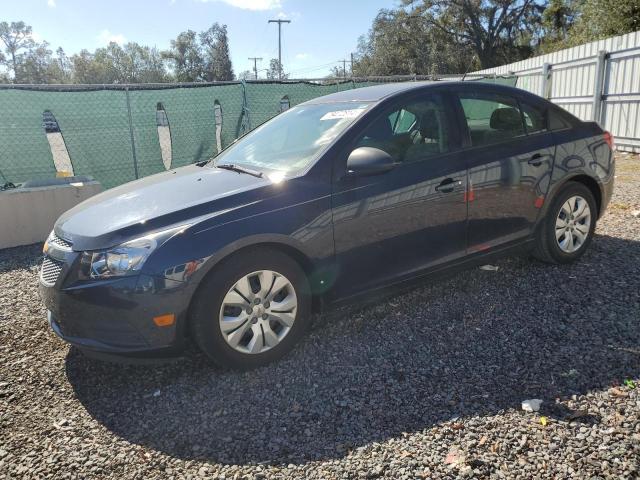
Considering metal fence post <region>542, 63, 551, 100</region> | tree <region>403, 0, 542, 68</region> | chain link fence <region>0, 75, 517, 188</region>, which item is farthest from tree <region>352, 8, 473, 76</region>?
chain link fence <region>0, 75, 517, 188</region>

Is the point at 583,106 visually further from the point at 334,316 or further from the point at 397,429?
the point at 397,429

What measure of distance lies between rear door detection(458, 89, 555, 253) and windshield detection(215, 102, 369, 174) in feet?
3.22

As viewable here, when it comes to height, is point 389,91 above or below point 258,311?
above

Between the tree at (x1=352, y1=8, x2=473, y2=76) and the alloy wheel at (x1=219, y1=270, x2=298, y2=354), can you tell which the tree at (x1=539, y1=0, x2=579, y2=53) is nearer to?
the tree at (x1=352, y1=8, x2=473, y2=76)

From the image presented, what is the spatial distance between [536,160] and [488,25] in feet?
142

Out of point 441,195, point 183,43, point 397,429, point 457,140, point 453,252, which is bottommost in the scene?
point 397,429

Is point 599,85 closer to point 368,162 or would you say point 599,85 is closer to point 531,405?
point 368,162

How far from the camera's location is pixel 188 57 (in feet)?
242

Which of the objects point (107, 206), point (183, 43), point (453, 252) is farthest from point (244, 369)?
point (183, 43)

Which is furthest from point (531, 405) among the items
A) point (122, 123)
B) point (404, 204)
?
point (122, 123)

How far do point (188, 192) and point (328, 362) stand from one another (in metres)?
1.43

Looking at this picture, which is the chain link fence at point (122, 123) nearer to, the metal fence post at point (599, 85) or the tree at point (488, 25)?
the metal fence post at point (599, 85)

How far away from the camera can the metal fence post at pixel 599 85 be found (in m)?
11.2

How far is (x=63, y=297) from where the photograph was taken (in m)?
2.81
